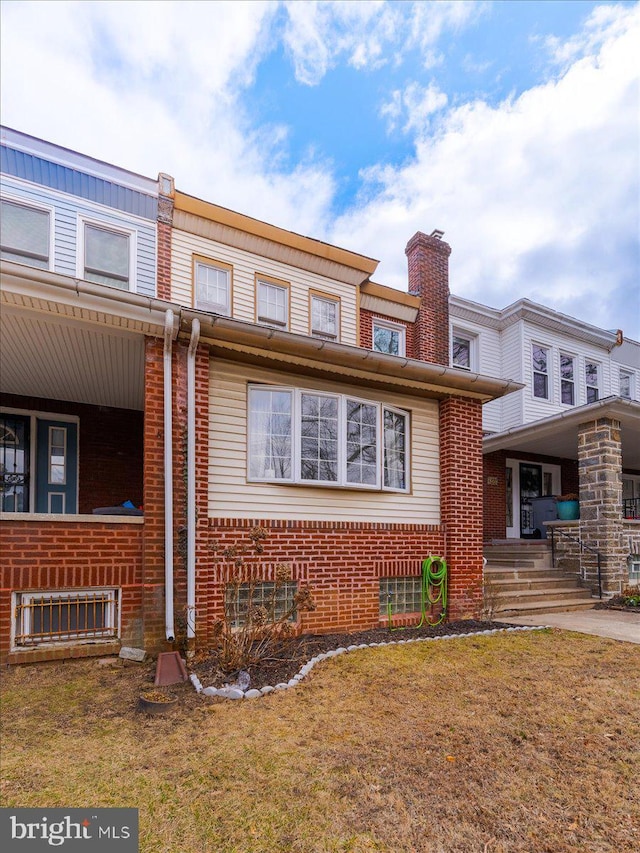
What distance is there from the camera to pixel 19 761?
2.89 metres

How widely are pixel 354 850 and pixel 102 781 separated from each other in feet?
Answer: 4.68

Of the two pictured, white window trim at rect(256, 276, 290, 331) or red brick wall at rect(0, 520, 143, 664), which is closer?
red brick wall at rect(0, 520, 143, 664)

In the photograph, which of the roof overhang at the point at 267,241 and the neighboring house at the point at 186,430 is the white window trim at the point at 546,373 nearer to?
the roof overhang at the point at 267,241

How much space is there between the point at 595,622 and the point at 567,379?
9.33 meters

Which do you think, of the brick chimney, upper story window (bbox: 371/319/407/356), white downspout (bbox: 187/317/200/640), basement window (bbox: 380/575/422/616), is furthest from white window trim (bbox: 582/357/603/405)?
white downspout (bbox: 187/317/200/640)

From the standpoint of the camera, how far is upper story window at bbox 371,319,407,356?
11828mm

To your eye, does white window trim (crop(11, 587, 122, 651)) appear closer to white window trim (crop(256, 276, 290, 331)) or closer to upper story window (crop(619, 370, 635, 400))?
white window trim (crop(256, 276, 290, 331))

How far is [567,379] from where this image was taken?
14719 millimetres

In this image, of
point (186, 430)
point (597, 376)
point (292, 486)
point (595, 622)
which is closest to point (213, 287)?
point (186, 430)

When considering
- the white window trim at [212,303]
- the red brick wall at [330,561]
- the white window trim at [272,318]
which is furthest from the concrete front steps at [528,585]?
the white window trim at [212,303]

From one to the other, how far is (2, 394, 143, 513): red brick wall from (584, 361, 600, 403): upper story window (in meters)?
13.3

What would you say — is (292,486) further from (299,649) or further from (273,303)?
(273,303)

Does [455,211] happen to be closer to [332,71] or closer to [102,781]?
[332,71]

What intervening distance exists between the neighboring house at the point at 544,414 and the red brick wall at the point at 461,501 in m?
3.37
